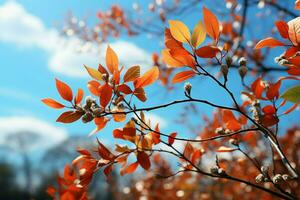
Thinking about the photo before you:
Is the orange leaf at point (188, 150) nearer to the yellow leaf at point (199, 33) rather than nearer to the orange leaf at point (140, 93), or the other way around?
the orange leaf at point (140, 93)

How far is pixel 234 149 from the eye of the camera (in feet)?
4.02

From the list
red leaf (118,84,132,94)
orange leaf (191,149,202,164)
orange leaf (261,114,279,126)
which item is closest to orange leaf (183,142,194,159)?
orange leaf (191,149,202,164)

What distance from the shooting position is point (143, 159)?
3.45 feet

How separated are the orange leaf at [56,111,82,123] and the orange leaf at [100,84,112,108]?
0.07 metres

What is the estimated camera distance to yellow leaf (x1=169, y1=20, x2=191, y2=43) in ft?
2.77

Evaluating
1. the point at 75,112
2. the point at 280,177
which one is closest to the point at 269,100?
the point at 280,177

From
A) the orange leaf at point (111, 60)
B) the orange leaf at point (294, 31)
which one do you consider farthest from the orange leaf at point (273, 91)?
the orange leaf at point (111, 60)

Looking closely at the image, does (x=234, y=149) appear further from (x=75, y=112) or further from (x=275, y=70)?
(x=275, y=70)

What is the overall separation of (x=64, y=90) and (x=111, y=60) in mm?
146

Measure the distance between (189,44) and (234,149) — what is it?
0.50m

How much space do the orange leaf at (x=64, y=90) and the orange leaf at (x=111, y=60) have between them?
12 cm

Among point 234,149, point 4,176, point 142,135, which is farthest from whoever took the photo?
point 4,176

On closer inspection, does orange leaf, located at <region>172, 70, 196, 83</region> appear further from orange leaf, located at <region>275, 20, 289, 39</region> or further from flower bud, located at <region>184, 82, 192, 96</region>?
orange leaf, located at <region>275, 20, 289, 39</region>

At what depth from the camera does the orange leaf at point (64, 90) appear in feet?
3.09
